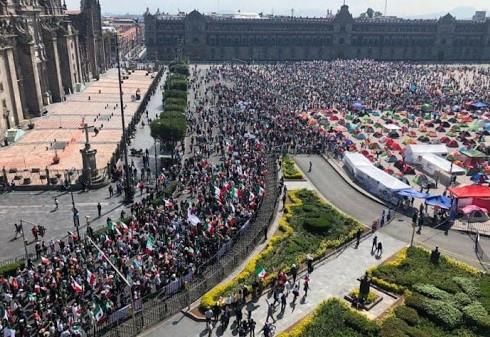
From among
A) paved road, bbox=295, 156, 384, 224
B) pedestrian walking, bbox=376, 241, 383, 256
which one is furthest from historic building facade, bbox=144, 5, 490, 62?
pedestrian walking, bbox=376, 241, 383, 256

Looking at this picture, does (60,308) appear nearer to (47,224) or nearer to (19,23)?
(47,224)

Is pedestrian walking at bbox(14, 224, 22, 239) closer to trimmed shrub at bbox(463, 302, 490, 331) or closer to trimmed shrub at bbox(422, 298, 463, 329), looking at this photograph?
trimmed shrub at bbox(422, 298, 463, 329)

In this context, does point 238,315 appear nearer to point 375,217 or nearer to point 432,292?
point 432,292

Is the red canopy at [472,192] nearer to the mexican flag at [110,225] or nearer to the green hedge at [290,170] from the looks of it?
the green hedge at [290,170]

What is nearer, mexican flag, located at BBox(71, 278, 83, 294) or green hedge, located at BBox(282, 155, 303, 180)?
mexican flag, located at BBox(71, 278, 83, 294)

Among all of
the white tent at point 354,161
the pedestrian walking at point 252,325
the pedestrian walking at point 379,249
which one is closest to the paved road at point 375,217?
the white tent at point 354,161

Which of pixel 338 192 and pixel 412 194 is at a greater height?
pixel 412 194

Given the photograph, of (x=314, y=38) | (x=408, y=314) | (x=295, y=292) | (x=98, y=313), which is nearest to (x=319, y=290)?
(x=295, y=292)
